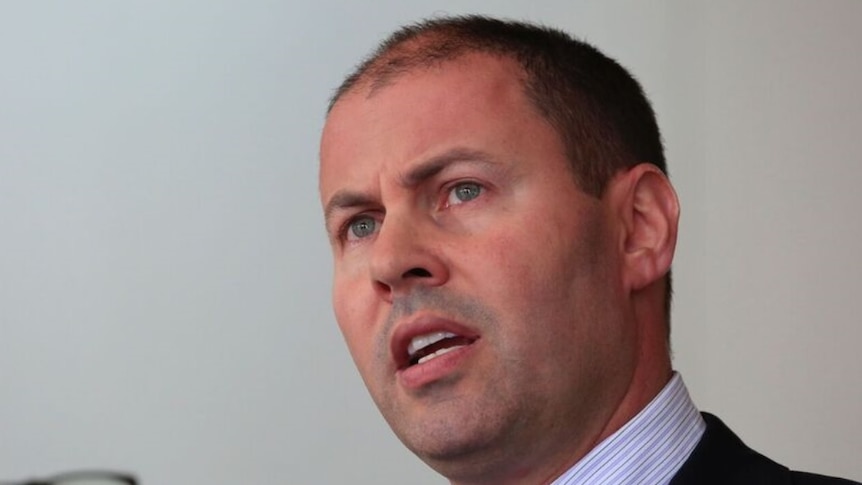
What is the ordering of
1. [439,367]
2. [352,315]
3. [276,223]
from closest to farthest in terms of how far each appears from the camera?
[439,367], [352,315], [276,223]

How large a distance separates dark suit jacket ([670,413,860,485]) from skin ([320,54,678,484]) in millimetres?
87

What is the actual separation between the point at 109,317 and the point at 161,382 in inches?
5.7

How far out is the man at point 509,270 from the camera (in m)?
1.25

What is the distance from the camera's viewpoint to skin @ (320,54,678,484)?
1243 millimetres

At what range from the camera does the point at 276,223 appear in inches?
94.0

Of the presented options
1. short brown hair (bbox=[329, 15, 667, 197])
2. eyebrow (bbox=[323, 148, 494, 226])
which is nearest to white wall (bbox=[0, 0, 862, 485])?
short brown hair (bbox=[329, 15, 667, 197])

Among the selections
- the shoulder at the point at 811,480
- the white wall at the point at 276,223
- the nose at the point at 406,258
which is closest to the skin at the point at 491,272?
the nose at the point at 406,258

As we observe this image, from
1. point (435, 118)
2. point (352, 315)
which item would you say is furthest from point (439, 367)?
point (435, 118)

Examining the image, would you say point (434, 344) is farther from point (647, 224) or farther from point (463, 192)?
point (647, 224)

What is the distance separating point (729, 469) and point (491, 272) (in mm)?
294

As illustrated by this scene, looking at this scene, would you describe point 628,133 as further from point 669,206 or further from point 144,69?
point 144,69

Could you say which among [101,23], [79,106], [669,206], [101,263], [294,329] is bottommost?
[669,206]

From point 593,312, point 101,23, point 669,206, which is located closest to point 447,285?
point 593,312

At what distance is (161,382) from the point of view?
2.32 metres
